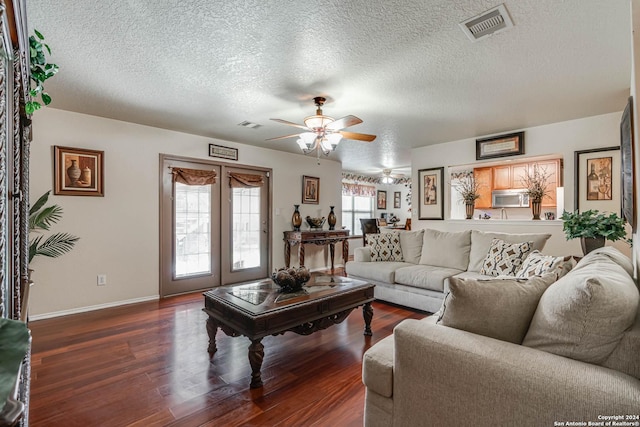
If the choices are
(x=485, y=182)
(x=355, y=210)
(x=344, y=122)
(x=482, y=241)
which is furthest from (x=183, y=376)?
(x=355, y=210)

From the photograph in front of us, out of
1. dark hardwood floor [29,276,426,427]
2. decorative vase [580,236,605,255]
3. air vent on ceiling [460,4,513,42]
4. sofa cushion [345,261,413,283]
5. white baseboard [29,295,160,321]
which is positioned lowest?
dark hardwood floor [29,276,426,427]

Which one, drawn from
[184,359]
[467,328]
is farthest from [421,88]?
[184,359]

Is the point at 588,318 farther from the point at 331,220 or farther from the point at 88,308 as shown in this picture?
the point at 331,220

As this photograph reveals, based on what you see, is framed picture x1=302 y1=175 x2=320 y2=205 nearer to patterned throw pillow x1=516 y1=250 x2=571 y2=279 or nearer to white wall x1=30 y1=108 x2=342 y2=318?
white wall x1=30 y1=108 x2=342 y2=318

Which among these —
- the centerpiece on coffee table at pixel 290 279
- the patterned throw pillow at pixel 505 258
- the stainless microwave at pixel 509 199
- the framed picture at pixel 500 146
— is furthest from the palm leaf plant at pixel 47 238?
the stainless microwave at pixel 509 199

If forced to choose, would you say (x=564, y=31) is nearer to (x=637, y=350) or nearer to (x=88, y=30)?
(x=637, y=350)

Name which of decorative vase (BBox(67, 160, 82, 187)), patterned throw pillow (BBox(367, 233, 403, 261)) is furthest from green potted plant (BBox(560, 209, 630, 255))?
decorative vase (BBox(67, 160, 82, 187))

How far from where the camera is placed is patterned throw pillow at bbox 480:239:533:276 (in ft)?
10.2

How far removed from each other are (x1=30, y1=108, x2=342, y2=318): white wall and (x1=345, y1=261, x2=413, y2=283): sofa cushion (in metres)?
2.71

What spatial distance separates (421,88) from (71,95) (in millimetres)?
3415

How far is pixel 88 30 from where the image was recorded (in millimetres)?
1971

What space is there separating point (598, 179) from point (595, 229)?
1411mm

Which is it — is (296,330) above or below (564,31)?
below

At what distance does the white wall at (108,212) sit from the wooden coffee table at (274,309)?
82.8 inches
